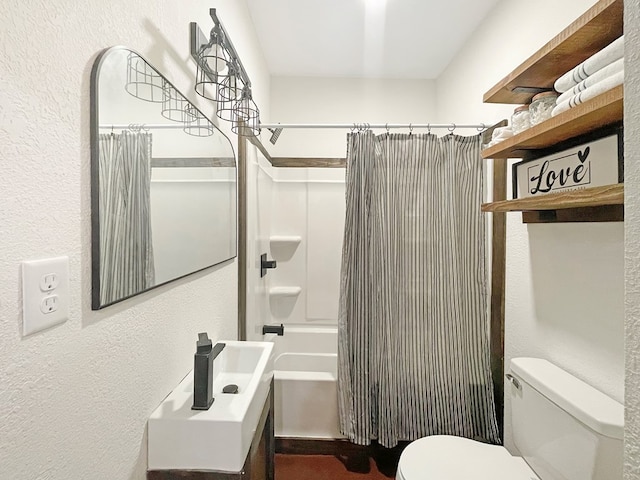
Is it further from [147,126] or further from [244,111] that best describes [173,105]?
[244,111]

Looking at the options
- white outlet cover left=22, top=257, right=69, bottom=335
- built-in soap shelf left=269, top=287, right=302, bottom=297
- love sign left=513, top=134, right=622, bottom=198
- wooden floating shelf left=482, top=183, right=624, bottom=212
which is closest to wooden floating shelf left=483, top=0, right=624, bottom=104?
love sign left=513, top=134, right=622, bottom=198

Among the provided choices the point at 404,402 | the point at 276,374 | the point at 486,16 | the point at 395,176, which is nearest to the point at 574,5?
the point at 486,16

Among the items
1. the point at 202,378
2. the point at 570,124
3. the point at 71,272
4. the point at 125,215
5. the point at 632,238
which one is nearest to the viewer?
the point at 632,238

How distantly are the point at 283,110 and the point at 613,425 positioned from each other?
110 inches

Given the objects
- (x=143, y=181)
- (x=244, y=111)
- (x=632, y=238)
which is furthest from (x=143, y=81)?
(x=632, y=238)

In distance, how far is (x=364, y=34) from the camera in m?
2.19

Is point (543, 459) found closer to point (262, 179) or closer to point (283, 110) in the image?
point (262, 179)

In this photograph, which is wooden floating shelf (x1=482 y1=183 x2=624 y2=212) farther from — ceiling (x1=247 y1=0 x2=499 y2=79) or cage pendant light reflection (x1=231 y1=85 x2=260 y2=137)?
ceiling (x1=247 y1=0 x2=499 y2=79)

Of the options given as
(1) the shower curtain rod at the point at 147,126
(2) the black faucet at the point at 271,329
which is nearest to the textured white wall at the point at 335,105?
(2) the black faucet at the point at 271,329

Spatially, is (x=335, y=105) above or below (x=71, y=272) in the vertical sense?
above

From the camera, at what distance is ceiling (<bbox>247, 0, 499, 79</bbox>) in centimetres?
192

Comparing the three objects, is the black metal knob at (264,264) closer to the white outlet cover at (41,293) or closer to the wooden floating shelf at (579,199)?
the wooden floating shelf at (579,199)

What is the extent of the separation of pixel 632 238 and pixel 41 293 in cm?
89

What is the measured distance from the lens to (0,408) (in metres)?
0.45
